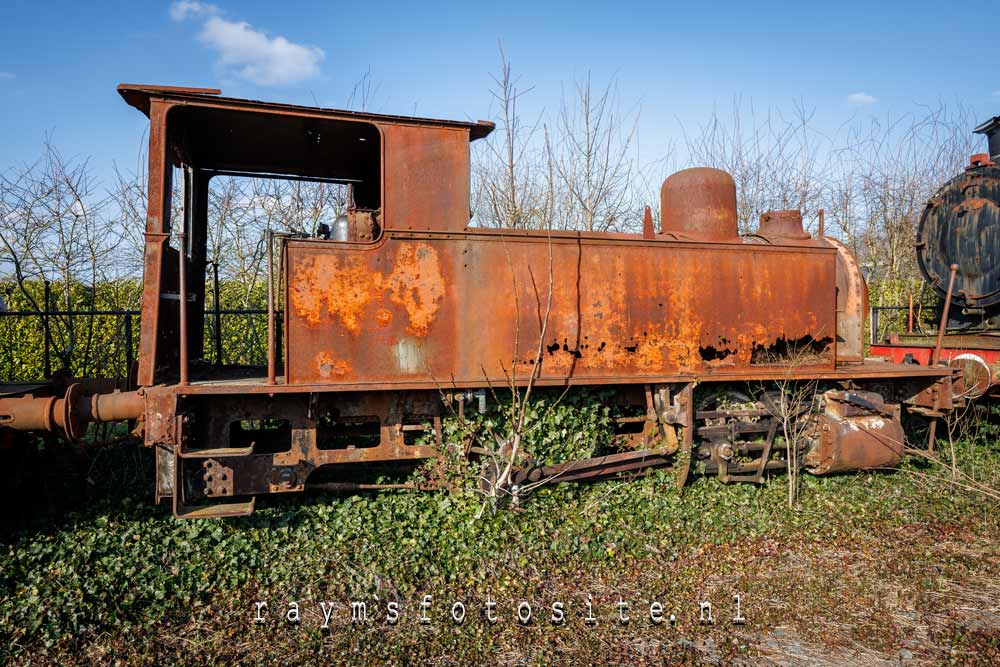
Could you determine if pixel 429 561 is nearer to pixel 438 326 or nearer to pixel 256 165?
pixel 438 326

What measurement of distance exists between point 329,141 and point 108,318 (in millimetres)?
5531

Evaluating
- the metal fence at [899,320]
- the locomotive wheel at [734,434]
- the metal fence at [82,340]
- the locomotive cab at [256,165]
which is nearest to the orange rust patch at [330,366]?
the locomotive cab at [256,165]

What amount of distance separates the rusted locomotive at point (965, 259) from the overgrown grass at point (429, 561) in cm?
261

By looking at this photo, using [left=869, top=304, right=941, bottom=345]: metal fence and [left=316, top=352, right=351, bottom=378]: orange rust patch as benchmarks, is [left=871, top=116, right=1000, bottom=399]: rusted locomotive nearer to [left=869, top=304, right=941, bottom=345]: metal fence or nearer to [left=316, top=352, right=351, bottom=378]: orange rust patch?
[left=869, top=304, right=941, bottom=345]: metal fence

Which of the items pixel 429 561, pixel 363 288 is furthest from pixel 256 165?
pixel 429 561

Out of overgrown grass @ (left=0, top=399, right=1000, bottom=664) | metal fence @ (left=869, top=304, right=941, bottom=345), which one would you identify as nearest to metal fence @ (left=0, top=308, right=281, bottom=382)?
overgrown grass @ (left=0, top=399, right=1000, bottom=664)

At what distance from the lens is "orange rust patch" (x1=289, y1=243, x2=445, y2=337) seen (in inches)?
167

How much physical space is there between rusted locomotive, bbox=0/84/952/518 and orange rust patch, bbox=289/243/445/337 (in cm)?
1

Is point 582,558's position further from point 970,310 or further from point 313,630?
point 970,310

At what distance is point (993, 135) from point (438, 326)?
908 centimetres

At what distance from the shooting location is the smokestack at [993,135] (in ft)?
28.1

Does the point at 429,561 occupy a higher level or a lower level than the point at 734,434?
lower

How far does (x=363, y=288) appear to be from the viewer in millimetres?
4344

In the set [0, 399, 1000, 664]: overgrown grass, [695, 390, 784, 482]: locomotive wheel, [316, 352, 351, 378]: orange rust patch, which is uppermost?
[316, 352, 351, 378]: orange rust patch
